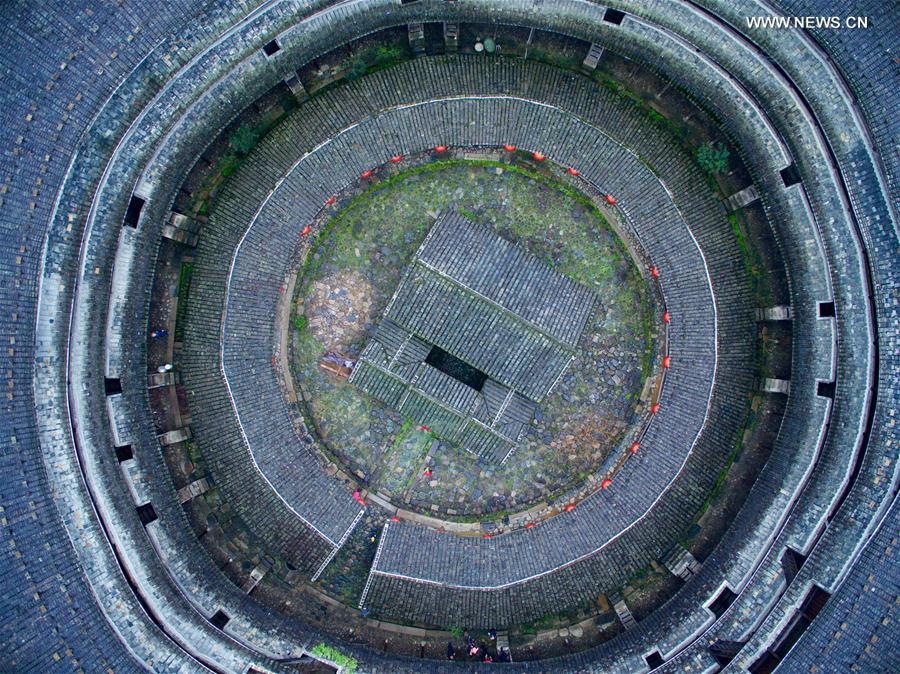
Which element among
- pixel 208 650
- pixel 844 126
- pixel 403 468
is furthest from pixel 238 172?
pixel 844 126

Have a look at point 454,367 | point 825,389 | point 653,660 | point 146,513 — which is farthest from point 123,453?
point 825,389

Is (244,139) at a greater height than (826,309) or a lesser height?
lesser

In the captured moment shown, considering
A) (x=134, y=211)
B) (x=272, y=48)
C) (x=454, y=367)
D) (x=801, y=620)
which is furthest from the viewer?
(x=454, y=367)

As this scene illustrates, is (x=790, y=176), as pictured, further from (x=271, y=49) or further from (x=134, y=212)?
(x=134, y=212)

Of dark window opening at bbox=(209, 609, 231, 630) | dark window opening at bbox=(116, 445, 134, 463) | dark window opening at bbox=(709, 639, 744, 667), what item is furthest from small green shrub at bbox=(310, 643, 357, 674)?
dark window opening at bbox=(709, 639, 744, 667)

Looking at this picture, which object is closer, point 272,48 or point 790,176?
point 272,48

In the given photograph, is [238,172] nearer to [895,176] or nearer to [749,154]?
[749,154]
